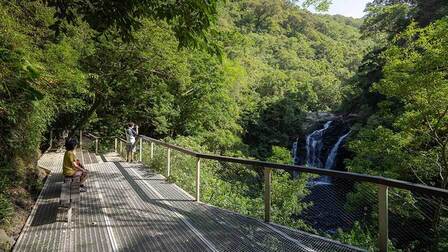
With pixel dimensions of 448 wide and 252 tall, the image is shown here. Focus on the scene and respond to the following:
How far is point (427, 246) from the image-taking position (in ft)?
22.1

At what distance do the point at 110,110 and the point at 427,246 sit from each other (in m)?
21.7

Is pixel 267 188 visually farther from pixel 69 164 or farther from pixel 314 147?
pixel 314 147

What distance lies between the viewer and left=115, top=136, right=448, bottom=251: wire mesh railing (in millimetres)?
3986

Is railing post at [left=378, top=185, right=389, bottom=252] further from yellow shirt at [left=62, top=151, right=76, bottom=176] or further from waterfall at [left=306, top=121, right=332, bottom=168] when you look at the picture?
waterfall at [left=306, top=121, right=332, bottom=168]

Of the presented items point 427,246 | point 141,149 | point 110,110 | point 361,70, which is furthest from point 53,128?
point 361,70

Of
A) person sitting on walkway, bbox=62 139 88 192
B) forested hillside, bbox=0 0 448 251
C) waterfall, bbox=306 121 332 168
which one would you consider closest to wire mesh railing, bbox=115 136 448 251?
forested hillside, bbox=0 0 448 251

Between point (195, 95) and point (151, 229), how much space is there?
66.4 ft

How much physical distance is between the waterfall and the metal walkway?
21138 mm

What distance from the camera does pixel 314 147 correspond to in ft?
94.1

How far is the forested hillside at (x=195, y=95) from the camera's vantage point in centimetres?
414

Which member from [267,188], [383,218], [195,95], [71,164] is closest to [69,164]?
[71,164]

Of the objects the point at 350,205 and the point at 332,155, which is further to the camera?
the point at 332,155

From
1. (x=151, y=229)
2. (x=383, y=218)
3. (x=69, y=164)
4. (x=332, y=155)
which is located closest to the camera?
(x=383, y=218)

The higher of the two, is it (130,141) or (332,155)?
(130,141)
